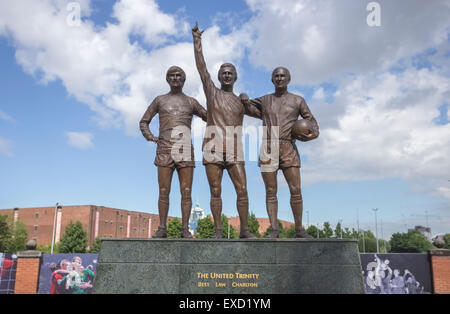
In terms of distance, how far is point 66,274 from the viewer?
1620cm

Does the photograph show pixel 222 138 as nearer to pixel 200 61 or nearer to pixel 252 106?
pixel 252 106

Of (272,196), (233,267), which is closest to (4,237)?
(272,196)

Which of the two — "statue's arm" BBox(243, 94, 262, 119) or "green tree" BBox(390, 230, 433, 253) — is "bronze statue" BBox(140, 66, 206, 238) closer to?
"statue's arm" BBox(243, 94, 262, 119)

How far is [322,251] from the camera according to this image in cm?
548

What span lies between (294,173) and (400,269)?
38.5 feet

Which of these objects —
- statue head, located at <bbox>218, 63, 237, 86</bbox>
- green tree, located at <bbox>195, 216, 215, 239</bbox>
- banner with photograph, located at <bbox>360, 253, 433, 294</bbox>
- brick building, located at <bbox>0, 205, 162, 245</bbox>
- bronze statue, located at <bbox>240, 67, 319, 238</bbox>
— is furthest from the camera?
brick building, located at <bbox>0, 205, 162, 245</bbox>

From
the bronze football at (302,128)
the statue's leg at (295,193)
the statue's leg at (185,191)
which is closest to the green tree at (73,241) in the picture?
the statue's leg at (185,191)

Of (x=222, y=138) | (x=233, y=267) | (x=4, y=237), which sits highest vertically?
(x=222, y=138)

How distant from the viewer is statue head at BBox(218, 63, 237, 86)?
6629mm

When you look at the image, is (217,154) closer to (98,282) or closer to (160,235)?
(160,235)

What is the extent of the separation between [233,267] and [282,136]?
242 cm

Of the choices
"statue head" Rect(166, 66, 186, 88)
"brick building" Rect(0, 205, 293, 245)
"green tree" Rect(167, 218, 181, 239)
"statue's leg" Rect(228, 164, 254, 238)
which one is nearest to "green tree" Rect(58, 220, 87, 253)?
"green tree" Rect(167, 218, 181, 239)
